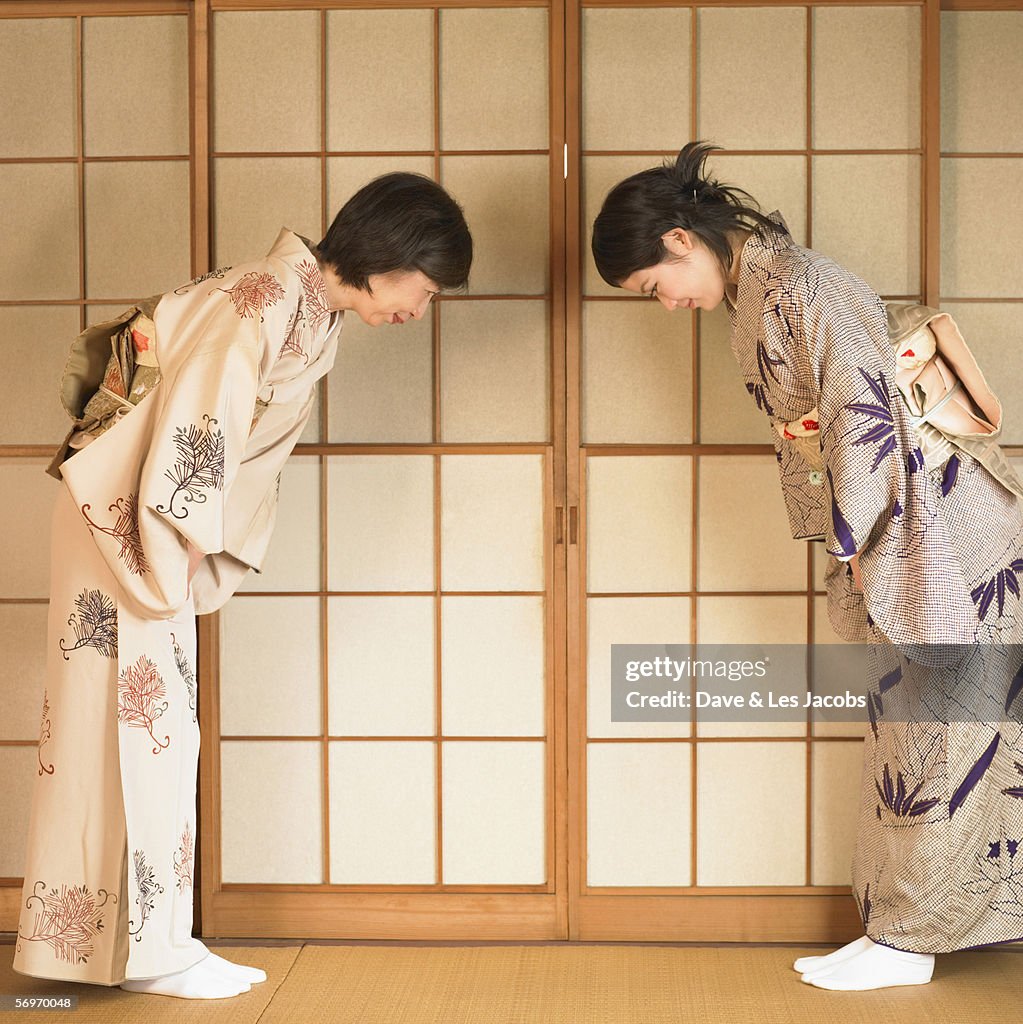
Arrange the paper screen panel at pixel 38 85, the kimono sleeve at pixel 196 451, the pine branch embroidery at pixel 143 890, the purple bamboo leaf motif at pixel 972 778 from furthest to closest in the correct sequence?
the paper screen panel at pixel 38 85, the purple bamboo leaf motif at pixel 972 778, the pine branch embroidery at pixel 143 890, the kimono sleeve at pixel 196 451

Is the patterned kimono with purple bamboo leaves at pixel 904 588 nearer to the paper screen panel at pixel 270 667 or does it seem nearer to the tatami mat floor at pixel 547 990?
the tatami mat floor at pixel 547 990

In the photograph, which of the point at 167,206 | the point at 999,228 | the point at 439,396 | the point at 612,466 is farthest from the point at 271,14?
the point at 999,228

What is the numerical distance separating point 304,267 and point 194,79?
69 cm

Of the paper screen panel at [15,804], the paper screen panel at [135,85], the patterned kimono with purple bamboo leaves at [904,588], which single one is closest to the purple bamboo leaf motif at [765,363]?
the patterned kimono with purple bamboo leaves at [904,588]

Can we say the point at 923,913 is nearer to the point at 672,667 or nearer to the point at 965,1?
the point at 672,667

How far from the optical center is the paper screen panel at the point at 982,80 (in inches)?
98.7

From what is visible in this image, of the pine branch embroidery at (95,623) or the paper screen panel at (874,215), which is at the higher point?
the paper screen panel at (874,215)

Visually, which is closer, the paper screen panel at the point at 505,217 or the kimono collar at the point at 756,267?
the kimono collar at the point at 756,267

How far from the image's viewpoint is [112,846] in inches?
83.7

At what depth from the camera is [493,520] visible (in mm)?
2533

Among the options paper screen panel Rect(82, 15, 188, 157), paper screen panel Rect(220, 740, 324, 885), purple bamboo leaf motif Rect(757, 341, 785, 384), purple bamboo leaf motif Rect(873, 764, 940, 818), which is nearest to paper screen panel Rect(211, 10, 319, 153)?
paper screen panel Rect(82, 15, 188, 157)

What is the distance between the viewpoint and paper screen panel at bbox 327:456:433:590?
2.54 meters

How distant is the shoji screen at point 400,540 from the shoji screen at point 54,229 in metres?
0.16

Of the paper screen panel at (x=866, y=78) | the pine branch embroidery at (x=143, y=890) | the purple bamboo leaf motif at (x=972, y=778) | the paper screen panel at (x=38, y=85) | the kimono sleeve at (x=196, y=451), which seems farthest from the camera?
the paper screen panel at (x=38, y=85)
